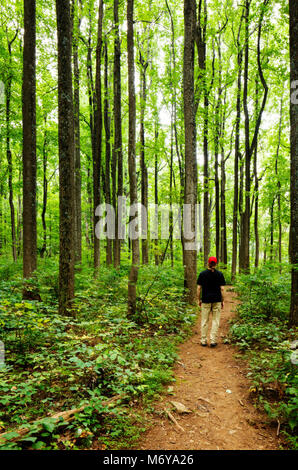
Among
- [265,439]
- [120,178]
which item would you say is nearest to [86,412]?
[265,439]

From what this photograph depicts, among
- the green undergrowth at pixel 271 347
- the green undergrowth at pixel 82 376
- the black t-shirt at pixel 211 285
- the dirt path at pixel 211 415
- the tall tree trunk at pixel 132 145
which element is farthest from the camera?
the tall tree trunk at pixel 132 145

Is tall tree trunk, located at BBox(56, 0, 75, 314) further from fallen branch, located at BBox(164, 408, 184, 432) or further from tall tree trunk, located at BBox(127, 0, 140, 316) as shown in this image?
fallen branch, located at BBox(164, 408, 184, 432)

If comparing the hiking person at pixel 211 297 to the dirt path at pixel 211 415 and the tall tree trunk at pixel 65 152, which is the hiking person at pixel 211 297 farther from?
the tall tree trunk at pixel 65 152

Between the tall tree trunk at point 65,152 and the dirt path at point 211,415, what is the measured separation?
3.39m

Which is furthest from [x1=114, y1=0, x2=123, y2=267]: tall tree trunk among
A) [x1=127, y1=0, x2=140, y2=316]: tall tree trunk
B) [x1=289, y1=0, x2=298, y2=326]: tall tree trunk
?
[x1=289, y1=0, x2=298, y2=326]: tall tree trunk

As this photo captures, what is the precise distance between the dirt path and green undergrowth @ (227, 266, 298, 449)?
0.67 feet

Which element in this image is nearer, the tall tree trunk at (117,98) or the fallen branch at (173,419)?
the fallen branch at (173,419)

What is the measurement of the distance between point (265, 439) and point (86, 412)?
2247mm

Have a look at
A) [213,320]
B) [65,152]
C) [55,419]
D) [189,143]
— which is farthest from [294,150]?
[55,419]

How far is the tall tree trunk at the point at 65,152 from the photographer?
6.30 metres

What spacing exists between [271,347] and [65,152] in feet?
21.5

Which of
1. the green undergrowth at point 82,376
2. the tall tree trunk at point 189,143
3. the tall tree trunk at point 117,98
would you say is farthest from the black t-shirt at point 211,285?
the tall tree trunk at point 117,98

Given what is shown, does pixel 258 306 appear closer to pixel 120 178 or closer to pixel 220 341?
pixel 220 341

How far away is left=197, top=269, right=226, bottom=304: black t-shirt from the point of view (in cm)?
667
